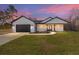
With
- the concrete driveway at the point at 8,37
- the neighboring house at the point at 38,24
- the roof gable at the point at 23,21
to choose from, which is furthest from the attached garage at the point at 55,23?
the concrete driveway at the point at 8,37

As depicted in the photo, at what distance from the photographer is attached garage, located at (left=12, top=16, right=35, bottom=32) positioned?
3.65m

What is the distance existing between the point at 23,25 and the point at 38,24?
0.19 metres

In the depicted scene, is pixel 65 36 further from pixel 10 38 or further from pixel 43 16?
pixel 10 38

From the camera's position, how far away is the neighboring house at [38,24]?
143 inches

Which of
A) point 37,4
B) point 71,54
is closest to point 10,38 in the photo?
point 37,4

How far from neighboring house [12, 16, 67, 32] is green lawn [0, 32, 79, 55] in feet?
0.35

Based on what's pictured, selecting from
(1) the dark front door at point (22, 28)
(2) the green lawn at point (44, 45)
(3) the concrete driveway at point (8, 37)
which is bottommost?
(2) the green lawn at point (44, 45)

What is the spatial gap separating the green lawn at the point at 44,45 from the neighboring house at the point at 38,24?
11 centimetres

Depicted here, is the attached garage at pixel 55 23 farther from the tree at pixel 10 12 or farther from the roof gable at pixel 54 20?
the tree at pixel 10 12

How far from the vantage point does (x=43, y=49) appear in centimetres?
357

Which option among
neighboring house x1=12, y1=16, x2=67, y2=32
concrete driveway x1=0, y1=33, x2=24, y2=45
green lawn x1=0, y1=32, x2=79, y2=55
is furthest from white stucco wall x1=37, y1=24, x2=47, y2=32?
concrete driveway x1=0, y1=33, x2=24, y2=45

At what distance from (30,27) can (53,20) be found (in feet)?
1.01

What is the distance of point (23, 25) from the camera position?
145 inches
